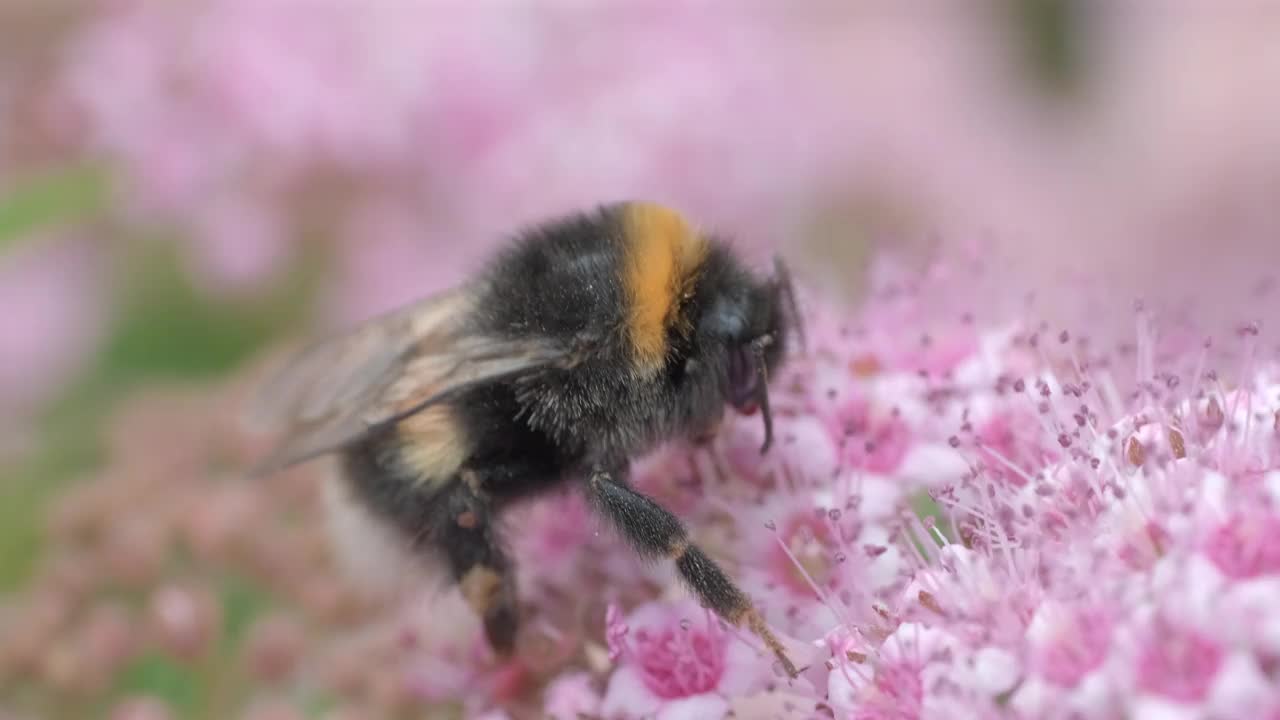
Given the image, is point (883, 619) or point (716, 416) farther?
point (716, 416)

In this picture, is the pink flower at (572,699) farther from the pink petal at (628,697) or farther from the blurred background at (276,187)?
the blurred background at (276,187)

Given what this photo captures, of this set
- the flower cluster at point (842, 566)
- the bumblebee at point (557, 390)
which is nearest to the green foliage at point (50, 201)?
the flower cluster at point (842, 566)

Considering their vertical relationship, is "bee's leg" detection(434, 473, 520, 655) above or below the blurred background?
below

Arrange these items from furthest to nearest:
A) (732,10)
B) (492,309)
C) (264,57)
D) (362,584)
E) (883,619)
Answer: (732,10) → (264,57) → (362,584) → (492,309) → (883,619)

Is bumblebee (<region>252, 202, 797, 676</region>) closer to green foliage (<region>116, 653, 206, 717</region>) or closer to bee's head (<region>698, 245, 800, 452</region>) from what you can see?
bee's head (<region>698, 245, 800, 452</region>)

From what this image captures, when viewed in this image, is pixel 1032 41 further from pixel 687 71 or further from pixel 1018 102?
pixel 687 71

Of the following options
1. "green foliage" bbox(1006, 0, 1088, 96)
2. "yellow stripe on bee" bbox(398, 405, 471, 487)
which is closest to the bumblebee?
"yellow stripe on bee" bbox(398, 405, 471, 487)

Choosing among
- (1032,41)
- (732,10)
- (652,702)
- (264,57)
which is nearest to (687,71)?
(732,10)
